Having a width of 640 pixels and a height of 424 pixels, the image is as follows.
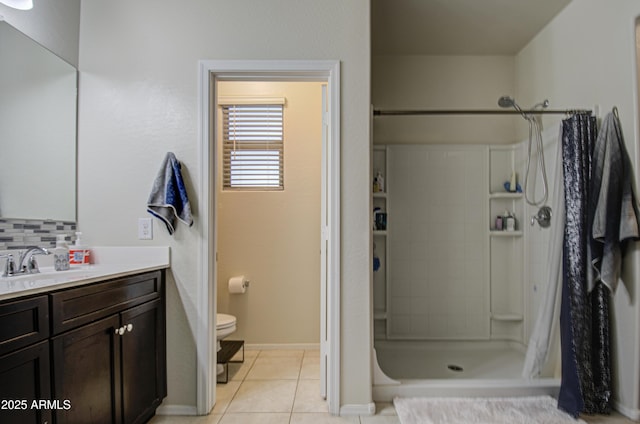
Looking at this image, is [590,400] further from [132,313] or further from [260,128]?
[260,128]

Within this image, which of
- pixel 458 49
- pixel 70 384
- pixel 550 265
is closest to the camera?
pixel 70 384

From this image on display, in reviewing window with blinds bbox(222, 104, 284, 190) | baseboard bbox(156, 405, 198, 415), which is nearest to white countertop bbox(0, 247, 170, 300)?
baseboard bbox(156, 405, 198, 415)

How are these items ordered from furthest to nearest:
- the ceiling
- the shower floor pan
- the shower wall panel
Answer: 1. the shower wall panel
2. the ceiling
3. the shower floor pan

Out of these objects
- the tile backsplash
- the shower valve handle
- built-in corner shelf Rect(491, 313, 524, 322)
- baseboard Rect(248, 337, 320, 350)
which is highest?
the shower valve handle

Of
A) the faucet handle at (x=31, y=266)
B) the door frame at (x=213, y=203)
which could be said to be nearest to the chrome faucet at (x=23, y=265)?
the faucet handle at (x=31, y=266)

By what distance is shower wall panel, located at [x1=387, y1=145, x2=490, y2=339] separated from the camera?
3.17m

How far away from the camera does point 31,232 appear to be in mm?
1805

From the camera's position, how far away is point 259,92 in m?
3.26

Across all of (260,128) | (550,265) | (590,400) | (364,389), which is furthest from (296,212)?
(590,400)

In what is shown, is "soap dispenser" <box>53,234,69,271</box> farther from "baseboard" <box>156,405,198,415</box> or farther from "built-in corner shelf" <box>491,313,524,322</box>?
"built-in corner shelf" <box>491,313,524,322</box>

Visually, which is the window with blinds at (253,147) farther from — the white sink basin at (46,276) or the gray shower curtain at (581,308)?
the gray shower curtain at (581,308)

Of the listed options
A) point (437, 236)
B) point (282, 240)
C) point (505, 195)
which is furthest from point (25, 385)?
point (505, 195)

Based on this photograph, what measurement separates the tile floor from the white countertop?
932 mm

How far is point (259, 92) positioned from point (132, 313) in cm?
227
